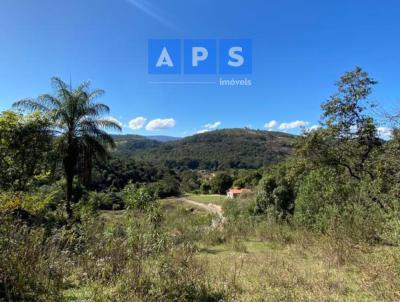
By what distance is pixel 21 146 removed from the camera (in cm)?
1189

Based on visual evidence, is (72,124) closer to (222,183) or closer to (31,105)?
(31,105)

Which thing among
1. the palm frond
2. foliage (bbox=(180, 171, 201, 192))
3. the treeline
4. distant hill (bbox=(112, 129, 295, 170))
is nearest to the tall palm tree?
the palm frond

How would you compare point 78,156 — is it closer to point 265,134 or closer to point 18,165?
point 18,165

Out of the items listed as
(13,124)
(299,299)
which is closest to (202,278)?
(299,299)

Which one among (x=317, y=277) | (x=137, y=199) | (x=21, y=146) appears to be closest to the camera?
(x=317, y=277)

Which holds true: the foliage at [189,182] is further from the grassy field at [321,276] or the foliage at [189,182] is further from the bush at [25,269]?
the bush at [25,269]

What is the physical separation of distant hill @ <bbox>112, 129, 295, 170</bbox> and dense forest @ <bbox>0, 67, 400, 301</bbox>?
75.5 m

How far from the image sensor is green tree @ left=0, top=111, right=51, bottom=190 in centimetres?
1143

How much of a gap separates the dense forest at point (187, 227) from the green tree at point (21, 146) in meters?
0.04

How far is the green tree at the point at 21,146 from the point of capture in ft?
37.5

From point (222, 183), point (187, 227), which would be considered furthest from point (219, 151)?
point (187, 227)

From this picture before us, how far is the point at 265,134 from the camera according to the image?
429 ft

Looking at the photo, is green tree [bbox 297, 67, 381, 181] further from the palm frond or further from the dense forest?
the palm frond

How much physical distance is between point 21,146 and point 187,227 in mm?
6247
